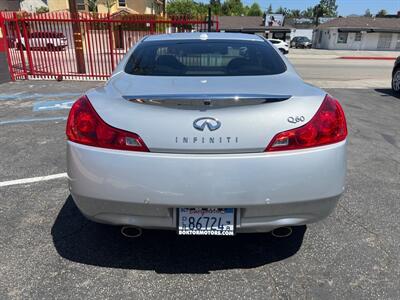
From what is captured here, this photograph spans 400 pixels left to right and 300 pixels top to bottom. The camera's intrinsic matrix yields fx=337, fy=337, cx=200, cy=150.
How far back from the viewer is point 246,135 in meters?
1.91

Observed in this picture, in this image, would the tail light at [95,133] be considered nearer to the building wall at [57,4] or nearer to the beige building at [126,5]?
the beige building at [126,5]

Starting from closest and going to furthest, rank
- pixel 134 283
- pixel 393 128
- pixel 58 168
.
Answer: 1. pixel 134 283
2. pixel 58 168
3. pixel 393 128

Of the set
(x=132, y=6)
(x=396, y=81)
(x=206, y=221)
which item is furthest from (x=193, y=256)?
(x=132, y=6)

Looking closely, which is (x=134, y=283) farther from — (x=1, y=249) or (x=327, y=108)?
(x=327, y=108)

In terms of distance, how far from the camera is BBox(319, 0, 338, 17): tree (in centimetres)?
10669

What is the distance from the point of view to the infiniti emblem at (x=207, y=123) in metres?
1.91

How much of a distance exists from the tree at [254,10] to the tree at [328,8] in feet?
72.8

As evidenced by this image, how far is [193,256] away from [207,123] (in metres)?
1.11

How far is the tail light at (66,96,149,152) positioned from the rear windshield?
68cm

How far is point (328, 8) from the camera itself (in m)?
110

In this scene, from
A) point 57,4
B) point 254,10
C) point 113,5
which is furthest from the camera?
point 254,10

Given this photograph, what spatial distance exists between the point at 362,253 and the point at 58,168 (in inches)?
132

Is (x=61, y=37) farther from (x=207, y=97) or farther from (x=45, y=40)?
(x=207, y=97)

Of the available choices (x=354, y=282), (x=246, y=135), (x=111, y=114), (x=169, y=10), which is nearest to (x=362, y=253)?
(x=354, y=282)
